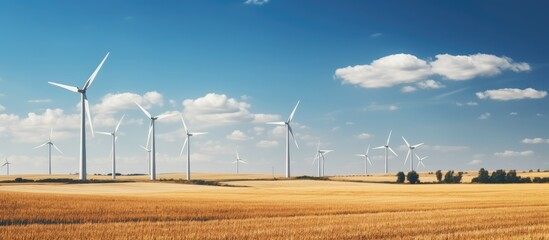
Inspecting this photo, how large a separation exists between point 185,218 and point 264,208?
8.15m

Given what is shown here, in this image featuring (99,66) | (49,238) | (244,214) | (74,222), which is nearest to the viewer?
(49,238)

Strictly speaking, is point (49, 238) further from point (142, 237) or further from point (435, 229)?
point (435, 229)

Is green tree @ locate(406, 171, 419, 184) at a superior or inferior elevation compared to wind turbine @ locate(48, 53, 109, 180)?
inferior

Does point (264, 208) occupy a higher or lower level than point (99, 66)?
lower

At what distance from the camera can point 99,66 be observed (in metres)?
93.6

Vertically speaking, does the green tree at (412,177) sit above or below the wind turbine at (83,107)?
below

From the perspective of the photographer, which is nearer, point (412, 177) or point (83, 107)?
point (83, 107)

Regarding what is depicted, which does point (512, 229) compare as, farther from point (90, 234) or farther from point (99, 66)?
point (99, 66)

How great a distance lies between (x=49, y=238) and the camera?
22.6 meters

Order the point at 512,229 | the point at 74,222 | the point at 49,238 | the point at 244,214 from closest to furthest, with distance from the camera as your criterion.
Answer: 1. the point at 49,238
2. the point at 512,229
3. the point at 74,222
4. the point at 244,214

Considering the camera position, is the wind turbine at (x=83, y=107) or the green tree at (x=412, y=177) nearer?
the wind turbine at (x=83, y=107)

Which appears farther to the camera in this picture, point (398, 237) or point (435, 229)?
point (435, 229)

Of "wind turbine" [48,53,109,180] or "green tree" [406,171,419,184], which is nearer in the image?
"wind turbine" [48,53,109,180]

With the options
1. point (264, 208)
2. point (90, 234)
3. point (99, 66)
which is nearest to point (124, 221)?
point (90, 234)
